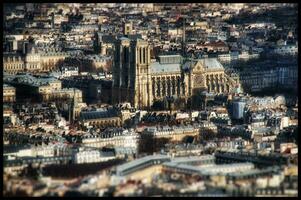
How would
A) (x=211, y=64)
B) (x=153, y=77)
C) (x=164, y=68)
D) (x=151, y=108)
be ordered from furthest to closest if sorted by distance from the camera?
(x=211, y=64), (x=164, y=68), (x=153, y=77), (x=151, y=108)

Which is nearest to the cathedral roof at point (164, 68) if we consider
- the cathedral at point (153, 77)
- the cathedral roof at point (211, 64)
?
the cathedral at point (153, 77)

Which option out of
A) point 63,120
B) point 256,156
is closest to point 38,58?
point 63,120

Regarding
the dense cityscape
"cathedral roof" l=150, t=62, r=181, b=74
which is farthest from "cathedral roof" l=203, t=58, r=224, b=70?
"cathedral roof" l=150, t=62, r=181, b=74

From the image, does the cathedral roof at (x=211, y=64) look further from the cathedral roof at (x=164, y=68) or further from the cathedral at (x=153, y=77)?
the cathedral roof at (x=164, y=68)

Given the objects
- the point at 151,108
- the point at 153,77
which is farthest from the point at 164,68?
the point at 151,108

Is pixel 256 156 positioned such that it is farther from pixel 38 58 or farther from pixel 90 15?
pixel 90 15

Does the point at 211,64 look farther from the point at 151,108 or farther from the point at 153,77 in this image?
the point at 151,108
